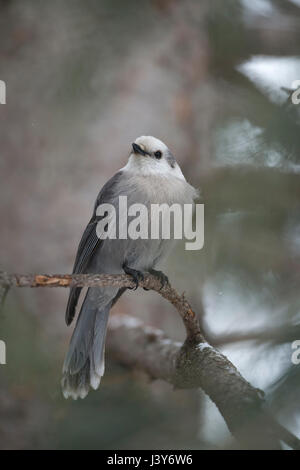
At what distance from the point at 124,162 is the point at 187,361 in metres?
0.90

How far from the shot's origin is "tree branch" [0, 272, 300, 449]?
0.99 metres

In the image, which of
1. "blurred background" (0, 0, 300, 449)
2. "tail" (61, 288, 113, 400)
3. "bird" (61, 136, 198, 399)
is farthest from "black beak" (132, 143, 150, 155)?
"tail" (61, 288, 113, 400)

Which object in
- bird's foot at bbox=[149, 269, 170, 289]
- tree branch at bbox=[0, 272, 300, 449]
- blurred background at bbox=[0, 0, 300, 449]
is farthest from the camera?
bird's foot at bbox=[149, 269, 170, 289]

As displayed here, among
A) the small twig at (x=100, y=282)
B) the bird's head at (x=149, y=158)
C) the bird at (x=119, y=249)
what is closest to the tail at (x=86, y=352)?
the bird at (x=119, y=249)

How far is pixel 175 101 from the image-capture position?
2.15 meters

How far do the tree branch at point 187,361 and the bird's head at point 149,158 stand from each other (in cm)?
35

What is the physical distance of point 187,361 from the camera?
1.44 m

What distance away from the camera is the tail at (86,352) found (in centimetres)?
164

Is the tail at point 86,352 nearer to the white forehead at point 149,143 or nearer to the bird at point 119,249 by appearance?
the bird at point 119,249

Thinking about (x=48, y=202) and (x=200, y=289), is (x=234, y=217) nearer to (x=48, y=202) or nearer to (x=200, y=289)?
(x=200, y=289)

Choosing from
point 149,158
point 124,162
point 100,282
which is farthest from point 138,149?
point 100,282

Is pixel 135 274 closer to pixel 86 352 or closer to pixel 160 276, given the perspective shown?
pixel 160 276

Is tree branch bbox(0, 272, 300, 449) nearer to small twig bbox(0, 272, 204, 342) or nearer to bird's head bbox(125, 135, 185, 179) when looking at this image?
small twig bbox(0, 272, 204, 342)
